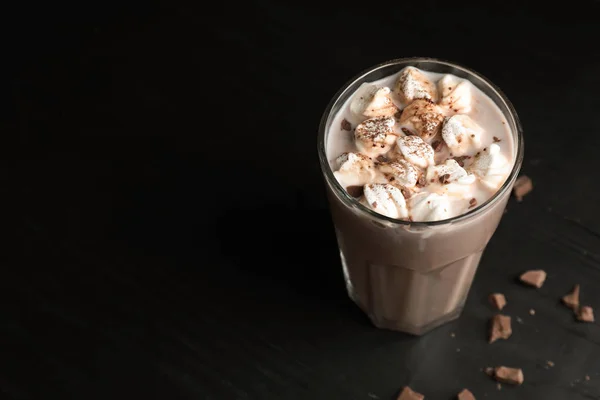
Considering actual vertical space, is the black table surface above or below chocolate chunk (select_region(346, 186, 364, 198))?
below

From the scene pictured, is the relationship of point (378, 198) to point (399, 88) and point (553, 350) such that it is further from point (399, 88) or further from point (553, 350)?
point (553, 350)

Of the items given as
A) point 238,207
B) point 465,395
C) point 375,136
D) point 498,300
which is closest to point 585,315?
point 498,300

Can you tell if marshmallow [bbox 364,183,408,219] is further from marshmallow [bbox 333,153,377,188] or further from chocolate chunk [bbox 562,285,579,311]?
chocolate chunk [bbox 562,285,579,311]

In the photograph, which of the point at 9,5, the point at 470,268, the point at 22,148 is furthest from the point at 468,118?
the point at 9,5

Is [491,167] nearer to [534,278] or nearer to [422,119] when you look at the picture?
[422,119]

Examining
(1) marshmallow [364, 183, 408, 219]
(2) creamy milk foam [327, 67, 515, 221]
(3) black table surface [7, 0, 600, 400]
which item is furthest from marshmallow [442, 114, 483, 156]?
(3) black table surface [7, 0, 600, 400]

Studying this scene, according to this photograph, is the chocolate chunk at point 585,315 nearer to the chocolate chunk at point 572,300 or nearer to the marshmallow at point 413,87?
the chocolate chunk at point 572,300
